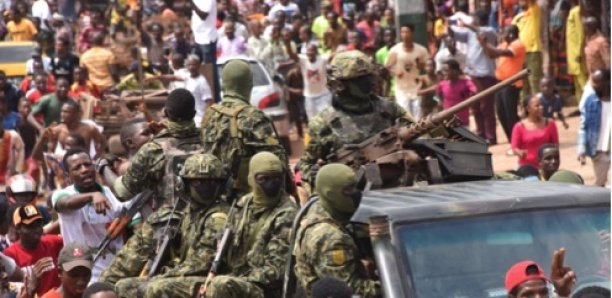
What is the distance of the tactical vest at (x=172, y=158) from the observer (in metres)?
11.0

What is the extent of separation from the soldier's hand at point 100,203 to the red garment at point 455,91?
11.0 meters

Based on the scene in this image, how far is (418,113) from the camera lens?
75.1ft

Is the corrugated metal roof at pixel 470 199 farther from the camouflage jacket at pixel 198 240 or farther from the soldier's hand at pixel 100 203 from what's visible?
the soldier's hand at pixel 100 203

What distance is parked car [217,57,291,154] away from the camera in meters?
24.5

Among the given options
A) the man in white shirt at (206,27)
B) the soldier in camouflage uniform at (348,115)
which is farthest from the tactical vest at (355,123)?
the man in white shirt at (206,27)

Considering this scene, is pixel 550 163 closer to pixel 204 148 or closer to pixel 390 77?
pixel 204 148

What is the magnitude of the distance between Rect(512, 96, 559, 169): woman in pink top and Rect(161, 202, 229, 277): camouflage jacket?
7899mm

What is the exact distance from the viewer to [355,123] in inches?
409

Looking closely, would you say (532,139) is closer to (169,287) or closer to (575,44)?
(575,44)

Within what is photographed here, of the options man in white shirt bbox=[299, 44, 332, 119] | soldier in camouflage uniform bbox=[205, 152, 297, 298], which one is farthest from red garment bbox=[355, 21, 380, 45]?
soldier in camouflage uniform bbox=[205, 152, 297, 298]

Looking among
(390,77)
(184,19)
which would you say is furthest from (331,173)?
(184,19)

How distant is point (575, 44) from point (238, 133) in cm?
1446

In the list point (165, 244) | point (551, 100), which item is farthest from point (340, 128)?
point (551, 100)

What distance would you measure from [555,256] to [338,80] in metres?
3.09
